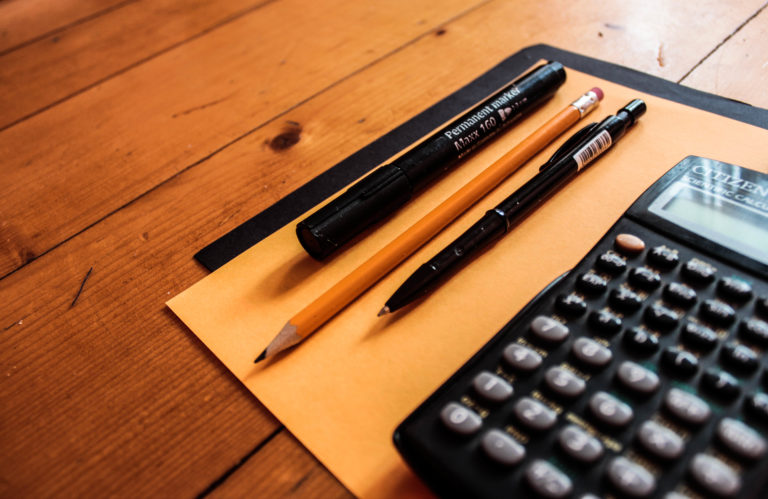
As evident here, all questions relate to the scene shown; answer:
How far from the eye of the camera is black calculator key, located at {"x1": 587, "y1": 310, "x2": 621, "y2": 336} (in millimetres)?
270

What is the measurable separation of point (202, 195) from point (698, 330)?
0.33m

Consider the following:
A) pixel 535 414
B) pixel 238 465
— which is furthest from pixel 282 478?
pixel 535 414

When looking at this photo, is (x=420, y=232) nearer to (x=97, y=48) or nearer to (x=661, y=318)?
(x=661, y=318)

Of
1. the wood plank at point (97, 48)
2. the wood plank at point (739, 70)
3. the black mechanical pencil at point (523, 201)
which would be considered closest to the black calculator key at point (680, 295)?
the black mechanical pencil at point (523, 201)

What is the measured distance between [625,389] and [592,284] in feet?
0.20

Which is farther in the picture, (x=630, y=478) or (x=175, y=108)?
(x=175, y=108)

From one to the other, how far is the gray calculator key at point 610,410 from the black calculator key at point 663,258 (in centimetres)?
9

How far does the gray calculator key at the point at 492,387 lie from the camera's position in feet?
0.83

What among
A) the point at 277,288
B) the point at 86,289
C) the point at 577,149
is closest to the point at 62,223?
the point at 86,289

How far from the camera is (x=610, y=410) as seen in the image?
0.78 ft

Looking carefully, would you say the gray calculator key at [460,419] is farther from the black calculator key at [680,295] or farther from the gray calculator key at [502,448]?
the black calculator key at [680,295]

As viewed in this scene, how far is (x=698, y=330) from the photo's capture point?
0.26m

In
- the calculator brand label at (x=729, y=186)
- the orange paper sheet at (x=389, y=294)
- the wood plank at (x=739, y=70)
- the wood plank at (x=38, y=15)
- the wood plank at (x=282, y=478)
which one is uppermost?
the wood plank at (x=739, y=70)

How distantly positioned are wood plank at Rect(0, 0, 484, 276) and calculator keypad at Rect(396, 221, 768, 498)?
31cm
